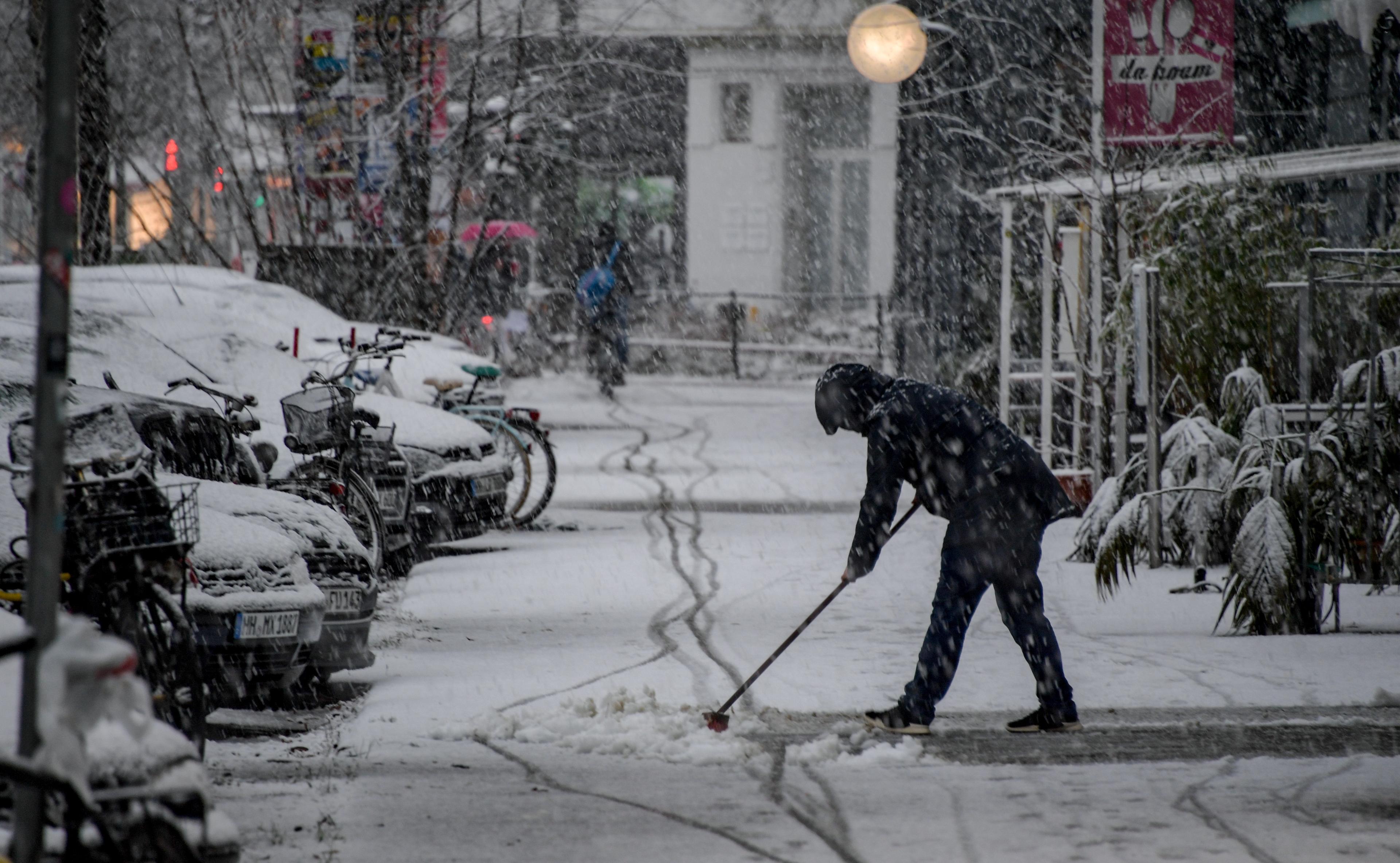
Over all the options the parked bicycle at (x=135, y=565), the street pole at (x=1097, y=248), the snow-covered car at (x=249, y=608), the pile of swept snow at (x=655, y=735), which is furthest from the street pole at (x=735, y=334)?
the parked bicycle at (x=135, y=565)

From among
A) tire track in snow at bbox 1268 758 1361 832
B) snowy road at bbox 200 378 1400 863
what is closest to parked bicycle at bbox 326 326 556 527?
snowy road at bbox 200 378 1400 863

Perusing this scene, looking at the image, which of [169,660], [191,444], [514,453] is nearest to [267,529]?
[191,444]

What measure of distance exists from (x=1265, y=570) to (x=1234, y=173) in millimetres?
4138

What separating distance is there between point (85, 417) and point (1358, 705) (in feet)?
17.1

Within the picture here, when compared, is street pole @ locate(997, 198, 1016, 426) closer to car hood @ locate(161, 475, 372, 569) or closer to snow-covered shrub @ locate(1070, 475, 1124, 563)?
snow-covered shrub @ locate(1070, 475, 1124, 563)

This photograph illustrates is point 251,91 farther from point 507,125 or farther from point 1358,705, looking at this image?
point 1358,705

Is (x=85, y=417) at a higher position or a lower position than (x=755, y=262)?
lower

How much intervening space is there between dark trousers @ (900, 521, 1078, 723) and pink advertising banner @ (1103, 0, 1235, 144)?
621cm

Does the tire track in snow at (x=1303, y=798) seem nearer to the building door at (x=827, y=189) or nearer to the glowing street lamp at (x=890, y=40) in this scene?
the glowing street lamp at (x=890, y=40)

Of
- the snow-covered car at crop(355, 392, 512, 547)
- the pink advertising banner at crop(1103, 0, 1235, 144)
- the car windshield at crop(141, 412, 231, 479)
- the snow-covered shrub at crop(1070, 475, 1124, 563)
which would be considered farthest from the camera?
the pink advertising banner at crop(1103, 0, 1235, 144)

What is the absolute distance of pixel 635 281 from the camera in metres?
34.7

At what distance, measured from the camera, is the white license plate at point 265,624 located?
6.72 meters

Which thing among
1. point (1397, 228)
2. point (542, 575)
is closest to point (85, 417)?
point (542, 575)

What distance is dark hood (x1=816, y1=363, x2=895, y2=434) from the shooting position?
6.57 m
